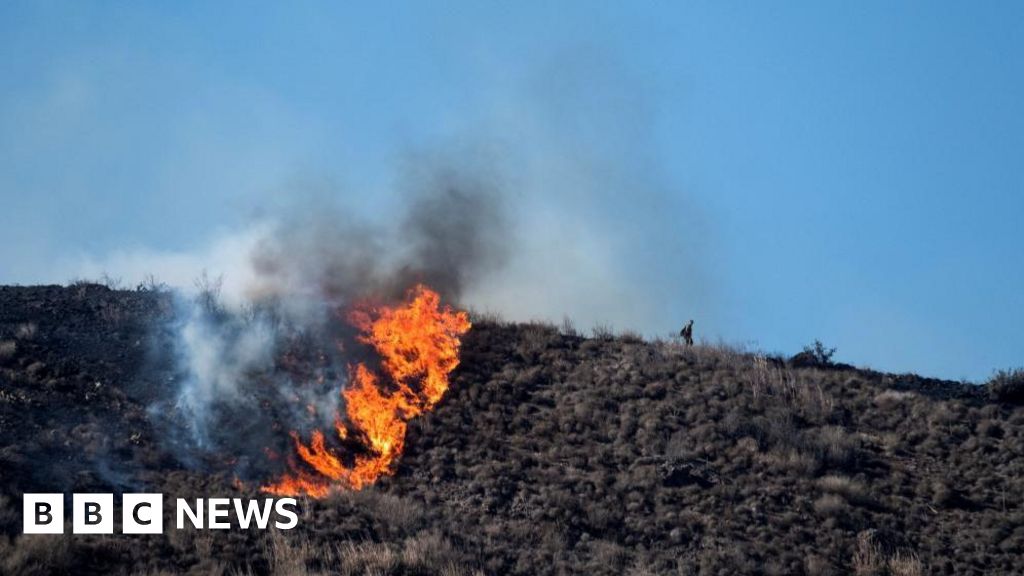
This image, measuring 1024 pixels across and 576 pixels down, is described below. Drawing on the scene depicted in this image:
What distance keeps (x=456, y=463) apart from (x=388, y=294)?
853 cm

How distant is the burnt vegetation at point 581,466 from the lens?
2339 cm

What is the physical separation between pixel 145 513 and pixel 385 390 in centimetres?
853

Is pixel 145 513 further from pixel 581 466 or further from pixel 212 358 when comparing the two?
pixel 581 466

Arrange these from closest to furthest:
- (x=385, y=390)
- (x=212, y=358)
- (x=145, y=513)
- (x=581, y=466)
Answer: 1. (x=145, y=513)
2. (x=581, y=466)
3. (x=212, y=358)
4. (x=385, y=390)

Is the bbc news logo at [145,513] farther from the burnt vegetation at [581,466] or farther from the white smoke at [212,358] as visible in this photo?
the white smoke at [212,358]

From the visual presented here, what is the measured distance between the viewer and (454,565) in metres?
22.8

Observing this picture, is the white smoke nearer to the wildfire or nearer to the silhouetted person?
the wildfire

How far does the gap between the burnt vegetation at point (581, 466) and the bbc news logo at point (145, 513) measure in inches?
11.4

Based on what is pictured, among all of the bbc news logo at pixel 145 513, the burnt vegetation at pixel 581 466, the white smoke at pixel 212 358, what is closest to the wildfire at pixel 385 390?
the burnt vegetation at pixel 581 466

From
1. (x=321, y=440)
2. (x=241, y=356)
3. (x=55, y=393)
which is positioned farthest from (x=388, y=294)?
(x=55, y=393)

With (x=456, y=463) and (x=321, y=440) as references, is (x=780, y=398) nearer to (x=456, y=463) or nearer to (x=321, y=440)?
(x=456, y=463)

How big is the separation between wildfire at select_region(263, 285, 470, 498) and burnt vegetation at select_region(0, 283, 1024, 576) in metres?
0.57

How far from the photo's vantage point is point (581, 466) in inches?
1104

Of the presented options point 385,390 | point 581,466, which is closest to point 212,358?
point 385,390
